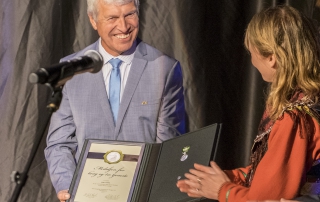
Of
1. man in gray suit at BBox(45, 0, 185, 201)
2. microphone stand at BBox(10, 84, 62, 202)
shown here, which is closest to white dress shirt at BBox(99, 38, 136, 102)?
man in gray suit at BBox(45, 0, 185, 201)

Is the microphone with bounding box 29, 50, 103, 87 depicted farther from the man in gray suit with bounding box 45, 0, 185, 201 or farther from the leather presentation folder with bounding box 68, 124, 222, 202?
the man in gray suit with bounding box 45, 0, 185, 201

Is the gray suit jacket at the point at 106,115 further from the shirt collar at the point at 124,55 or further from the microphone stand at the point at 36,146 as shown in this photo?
the microphone stand at the point at 36,146

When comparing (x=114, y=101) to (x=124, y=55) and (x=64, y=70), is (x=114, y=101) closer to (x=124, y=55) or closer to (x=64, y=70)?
(x=124, y=55)

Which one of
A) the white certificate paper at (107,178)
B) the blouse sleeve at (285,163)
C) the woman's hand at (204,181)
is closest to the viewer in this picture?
the blouse sleeve at (285,163)

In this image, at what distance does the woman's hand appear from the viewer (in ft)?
7.63

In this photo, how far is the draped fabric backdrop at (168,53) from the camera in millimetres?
2932

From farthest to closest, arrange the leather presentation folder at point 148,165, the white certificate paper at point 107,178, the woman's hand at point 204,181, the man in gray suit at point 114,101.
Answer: the man in gray suit at point 114,101, the white certificate paper at point 107,178, the leather presentation folder at point 148,165, the woman's hand at point 204,181

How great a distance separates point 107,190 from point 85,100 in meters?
0.44

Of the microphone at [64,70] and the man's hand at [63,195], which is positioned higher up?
the microphone at [64,70]

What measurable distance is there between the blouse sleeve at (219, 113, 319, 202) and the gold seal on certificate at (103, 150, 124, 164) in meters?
0.71

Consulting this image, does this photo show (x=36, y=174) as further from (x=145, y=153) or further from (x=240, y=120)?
(x=240, y=120)

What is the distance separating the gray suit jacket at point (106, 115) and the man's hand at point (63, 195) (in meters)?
0.05

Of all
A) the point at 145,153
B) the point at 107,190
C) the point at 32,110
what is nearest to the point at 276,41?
the point at 145,153

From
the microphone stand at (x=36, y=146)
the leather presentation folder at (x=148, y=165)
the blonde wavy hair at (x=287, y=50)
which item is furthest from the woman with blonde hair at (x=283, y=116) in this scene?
the microphone stand at (x=36, y=146)
